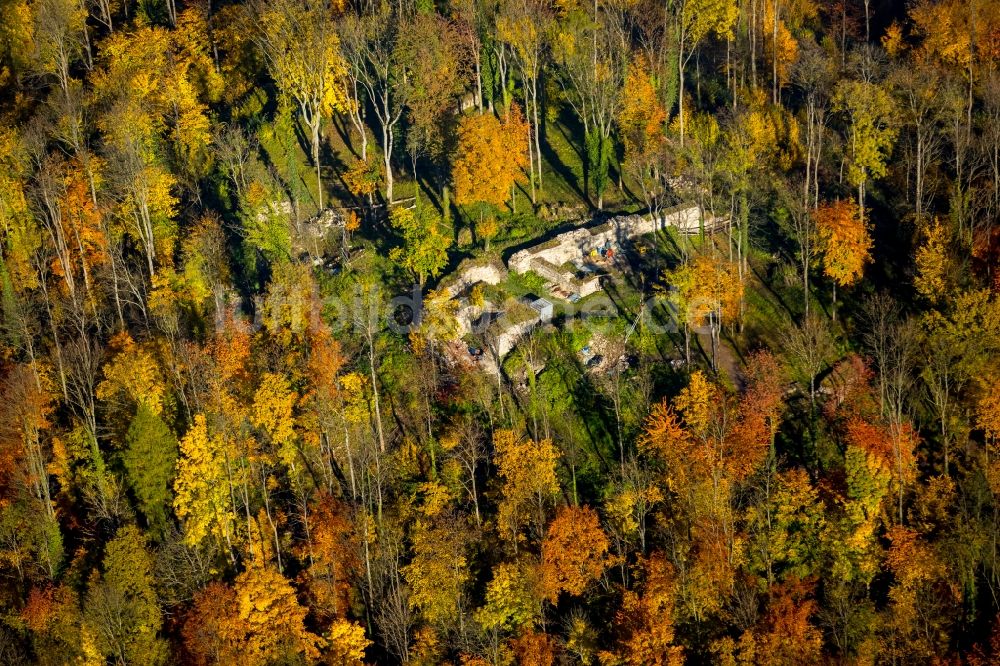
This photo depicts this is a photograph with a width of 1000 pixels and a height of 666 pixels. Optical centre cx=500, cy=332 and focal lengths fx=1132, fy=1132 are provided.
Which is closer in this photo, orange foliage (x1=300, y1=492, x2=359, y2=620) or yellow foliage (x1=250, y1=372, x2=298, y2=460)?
orange foliage (x1=300, y1=492, x2=359, y2=620)

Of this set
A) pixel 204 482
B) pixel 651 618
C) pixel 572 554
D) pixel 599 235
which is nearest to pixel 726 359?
pixel 599 235

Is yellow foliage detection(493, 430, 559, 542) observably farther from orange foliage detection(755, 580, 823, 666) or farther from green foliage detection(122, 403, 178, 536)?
green foliage detection(122, 403, 178, 536)

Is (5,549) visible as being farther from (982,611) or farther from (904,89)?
(904,89)

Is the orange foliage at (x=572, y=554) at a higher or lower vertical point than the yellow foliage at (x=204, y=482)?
lower

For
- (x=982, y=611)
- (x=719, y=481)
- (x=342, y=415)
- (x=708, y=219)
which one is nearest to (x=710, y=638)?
(x=719, y=481)

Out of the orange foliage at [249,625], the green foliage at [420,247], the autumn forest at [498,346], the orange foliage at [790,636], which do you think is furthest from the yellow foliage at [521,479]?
the green foliage at [420,247]

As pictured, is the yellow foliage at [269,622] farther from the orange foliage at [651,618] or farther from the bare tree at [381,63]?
the bare tree at [381,63]

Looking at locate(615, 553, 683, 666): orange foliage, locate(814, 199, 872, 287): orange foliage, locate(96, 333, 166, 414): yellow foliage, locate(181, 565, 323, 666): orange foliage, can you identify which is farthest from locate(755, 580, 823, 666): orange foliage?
locate(96, 333, 166, 414): yellow foliage

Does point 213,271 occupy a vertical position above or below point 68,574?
above
